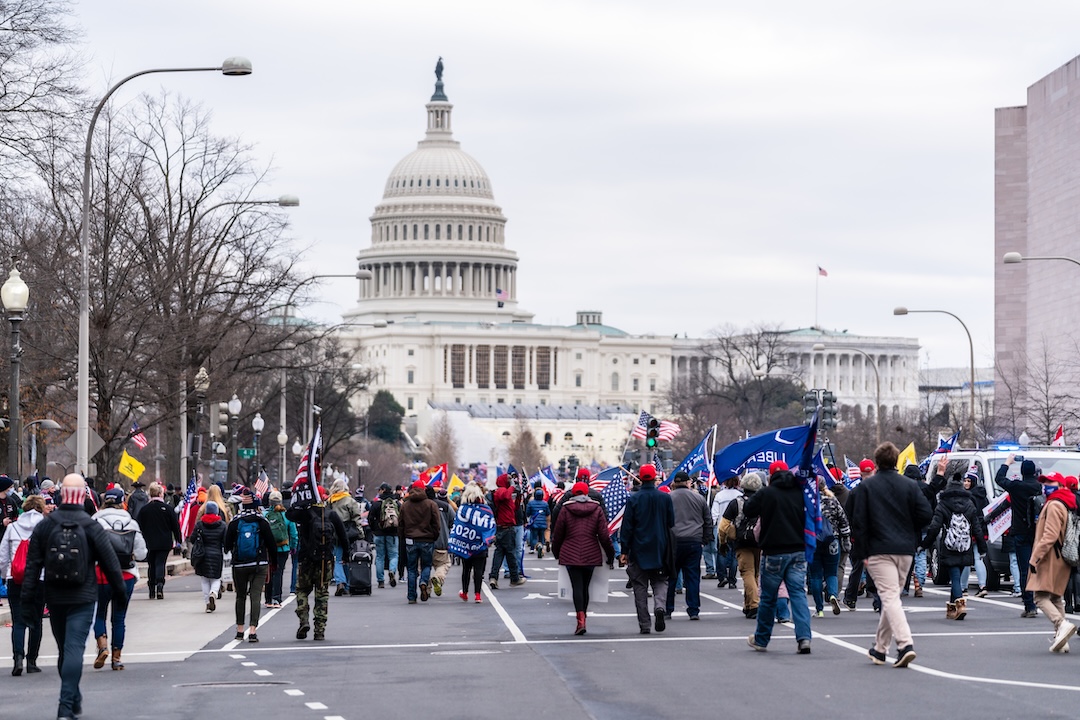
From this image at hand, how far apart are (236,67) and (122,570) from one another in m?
11.8

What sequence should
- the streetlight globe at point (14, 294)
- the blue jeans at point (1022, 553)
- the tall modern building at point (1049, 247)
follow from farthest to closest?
the tall modern building at point (1049, 247), the streetlight globe at point (14, 294), the blue jeans at point (1022, 553)

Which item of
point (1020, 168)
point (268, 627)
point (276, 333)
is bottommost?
point (268, 627)

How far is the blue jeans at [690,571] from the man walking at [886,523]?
501 cm

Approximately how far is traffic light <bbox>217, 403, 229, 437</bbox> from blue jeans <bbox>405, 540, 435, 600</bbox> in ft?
75.9

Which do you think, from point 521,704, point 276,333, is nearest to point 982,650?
point 521,704

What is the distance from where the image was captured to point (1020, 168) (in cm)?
9200

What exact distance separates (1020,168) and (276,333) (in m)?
50.5

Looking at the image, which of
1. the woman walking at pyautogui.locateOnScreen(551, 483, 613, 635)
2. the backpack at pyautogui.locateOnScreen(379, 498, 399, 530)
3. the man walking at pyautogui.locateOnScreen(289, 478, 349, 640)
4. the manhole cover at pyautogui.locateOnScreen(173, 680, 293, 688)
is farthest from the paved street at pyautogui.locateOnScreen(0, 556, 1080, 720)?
the backpack at pyautogui.locateOnScreen(379, 498, 399, 530)

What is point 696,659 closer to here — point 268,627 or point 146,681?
point 146,681

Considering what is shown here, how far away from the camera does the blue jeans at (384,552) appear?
29.2 m

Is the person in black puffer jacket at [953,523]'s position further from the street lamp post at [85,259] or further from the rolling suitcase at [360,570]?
the street lamp post at [85,259]

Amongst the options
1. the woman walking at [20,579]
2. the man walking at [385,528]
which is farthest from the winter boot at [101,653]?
the man walking at [385,528]

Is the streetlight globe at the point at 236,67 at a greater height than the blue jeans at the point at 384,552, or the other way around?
the streetlight globe at the point at 236,67

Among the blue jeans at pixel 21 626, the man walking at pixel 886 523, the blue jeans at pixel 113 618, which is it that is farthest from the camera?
the blue jeans at pixel 21 626
